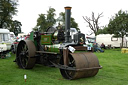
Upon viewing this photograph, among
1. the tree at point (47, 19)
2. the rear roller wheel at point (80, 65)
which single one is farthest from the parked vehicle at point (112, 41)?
the rear roller wheel at point (80, 65)

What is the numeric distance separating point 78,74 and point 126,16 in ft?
71.2

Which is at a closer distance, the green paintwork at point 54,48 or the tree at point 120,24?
the green paintwork at point 54,48

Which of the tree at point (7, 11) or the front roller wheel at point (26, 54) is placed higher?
the tree at point (7, 11)

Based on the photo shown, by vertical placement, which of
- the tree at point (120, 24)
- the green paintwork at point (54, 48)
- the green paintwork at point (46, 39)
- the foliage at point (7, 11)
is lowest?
the green paintwork at point (54, 48)

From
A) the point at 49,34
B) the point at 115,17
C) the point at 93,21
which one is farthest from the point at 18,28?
the point at 49,34

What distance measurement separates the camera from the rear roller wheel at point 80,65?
5.89 m

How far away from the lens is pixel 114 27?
2639cm

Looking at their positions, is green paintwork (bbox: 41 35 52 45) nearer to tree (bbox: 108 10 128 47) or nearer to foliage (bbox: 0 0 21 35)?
tree (bbox: 108 10 128 47)

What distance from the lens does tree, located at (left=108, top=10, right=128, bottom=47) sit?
2483 cm

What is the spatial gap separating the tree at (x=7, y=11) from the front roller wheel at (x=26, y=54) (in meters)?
22.7

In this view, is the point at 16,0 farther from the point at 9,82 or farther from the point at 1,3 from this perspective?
the point at 9,82

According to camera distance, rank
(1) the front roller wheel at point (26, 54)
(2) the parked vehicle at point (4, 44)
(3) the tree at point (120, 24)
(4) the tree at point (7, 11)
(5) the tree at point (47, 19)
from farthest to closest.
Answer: (5) the tree at point (47, 19) < (4) the tree at point (7, 11) < (3) the tree at point (120, 24) < (2) the parked vehicle at point (4, 44) < (1) the front roller wheel at point (26, 54)

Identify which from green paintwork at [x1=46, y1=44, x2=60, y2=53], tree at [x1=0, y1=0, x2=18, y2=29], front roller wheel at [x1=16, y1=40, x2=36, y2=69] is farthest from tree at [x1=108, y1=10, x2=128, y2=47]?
green paintwork at [x1=46, y1=44, x2=60, y2=53]

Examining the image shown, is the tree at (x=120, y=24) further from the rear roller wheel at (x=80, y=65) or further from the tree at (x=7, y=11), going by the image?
the rear roller wheel at (x=80, y=65)
